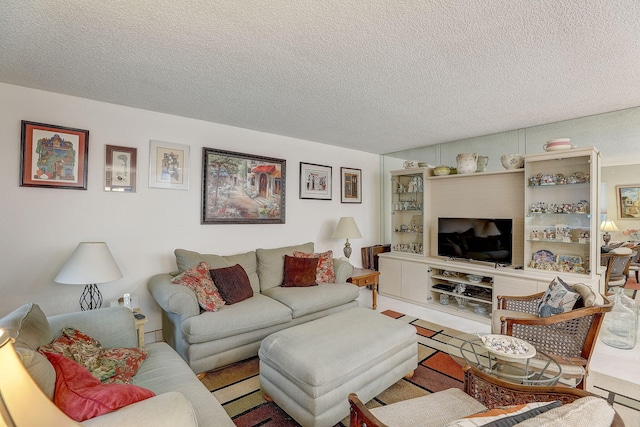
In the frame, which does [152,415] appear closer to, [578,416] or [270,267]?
[578,416]

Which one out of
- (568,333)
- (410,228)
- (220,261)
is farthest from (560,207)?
(220,261)

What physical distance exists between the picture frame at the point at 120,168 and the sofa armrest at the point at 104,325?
1.39 metres

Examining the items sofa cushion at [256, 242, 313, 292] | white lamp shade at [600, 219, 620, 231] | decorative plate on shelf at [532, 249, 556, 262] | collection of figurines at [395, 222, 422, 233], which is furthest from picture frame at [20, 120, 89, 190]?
white lamp shade at [600, 219, 620, 231]

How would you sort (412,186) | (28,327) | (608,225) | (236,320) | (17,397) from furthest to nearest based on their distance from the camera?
(412,186) < (608,225) < (236,320) < (28,327) < (17,397)

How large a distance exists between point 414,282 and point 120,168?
3836 millimetres

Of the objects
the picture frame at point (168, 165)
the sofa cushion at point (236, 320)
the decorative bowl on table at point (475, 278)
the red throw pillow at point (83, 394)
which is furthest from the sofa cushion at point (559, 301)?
the picture frame at point (168, 165)

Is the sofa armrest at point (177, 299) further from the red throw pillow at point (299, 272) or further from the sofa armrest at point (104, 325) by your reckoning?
the red throw pillow at point (299, 272)

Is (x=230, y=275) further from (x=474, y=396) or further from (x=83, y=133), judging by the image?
(x=474, y=396)

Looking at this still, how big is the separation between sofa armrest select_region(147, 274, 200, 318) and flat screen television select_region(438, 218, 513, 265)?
3.31 m

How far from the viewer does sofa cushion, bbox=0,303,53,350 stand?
129cm

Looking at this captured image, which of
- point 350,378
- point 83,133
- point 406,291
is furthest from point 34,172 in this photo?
point 406,291

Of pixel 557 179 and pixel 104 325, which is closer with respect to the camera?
pixel 104 325

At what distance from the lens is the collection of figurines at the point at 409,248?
15.5ft

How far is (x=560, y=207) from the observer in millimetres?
3377
